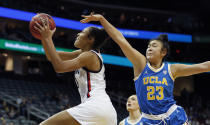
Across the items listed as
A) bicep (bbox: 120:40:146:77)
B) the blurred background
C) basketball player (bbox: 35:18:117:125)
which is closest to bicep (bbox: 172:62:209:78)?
bicep (bbox: 120:40:146:77)

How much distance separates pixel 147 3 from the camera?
25.3 m

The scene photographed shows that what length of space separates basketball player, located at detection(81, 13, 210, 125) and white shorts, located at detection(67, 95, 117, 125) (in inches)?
19.0

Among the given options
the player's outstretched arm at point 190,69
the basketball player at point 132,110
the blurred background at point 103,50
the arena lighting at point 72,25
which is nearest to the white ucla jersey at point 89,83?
the player's outstretched arm at point 190,69

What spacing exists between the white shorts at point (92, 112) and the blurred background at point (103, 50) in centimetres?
1002

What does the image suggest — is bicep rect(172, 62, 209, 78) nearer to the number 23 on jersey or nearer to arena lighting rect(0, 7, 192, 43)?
the number 23 on jersey

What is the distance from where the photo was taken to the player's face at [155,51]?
148 inches

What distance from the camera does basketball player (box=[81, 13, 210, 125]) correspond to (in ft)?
11.7

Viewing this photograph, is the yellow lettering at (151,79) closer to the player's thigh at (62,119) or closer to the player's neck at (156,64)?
the player's neck at (156,64)

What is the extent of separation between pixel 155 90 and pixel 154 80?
12cm

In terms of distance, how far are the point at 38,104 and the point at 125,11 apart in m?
12.4

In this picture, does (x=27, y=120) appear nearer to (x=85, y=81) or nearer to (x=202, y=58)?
(x=85, y=81)

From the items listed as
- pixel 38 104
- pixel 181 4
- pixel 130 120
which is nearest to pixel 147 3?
pixel 181 4

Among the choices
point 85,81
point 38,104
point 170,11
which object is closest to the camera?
point 85,81

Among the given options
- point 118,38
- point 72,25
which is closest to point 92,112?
point 118,38
